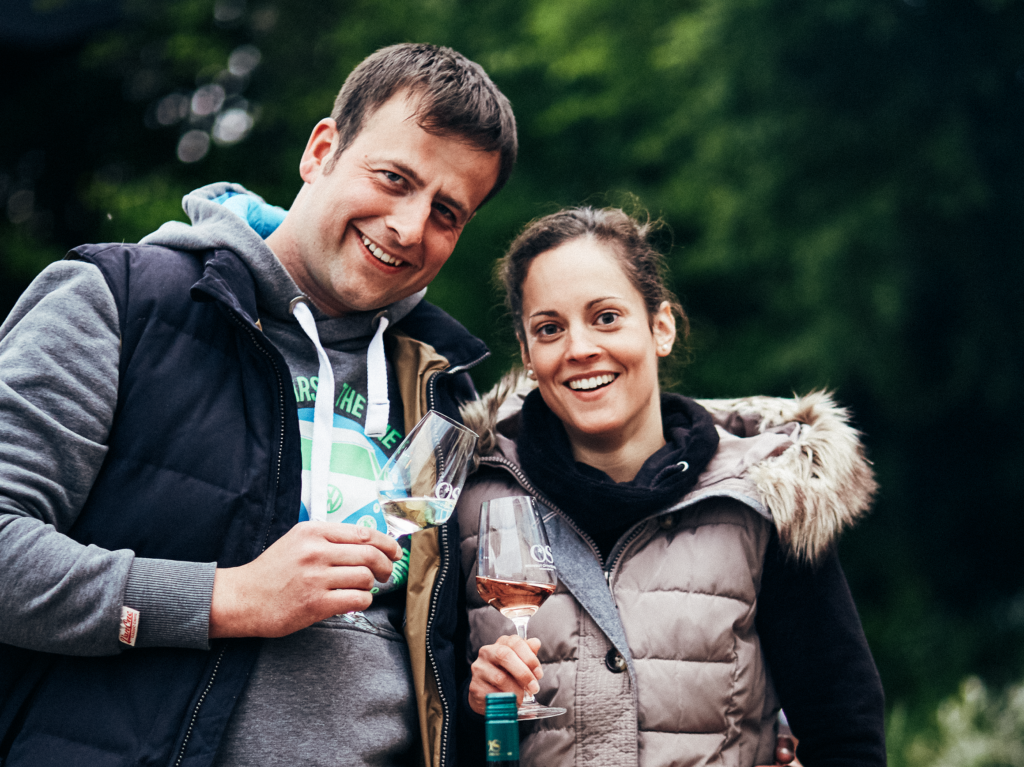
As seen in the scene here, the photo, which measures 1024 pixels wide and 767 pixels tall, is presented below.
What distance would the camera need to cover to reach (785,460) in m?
2.72

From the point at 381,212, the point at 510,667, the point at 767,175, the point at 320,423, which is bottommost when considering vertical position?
the point at 510,667

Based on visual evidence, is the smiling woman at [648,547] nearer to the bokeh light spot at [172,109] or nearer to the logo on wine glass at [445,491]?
the logo on wine glass at [445,491]

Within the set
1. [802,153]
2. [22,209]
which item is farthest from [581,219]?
[22,209]

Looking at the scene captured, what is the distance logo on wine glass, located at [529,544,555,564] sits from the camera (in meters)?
2.23

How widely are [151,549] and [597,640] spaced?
1185 millimetres

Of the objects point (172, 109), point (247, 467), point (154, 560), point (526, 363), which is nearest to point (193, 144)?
point (172, 109)

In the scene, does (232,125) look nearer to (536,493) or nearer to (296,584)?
(536,493)

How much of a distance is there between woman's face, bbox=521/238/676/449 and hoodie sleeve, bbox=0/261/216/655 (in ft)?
4.08

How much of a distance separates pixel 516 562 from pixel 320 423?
2.19 ft

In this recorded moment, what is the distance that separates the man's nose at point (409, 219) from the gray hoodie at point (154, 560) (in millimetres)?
334

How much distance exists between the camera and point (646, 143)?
978 cm

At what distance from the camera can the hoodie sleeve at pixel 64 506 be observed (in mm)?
1891

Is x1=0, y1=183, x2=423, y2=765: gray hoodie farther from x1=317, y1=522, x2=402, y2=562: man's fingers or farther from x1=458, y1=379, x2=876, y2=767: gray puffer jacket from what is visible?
x1=458, y1=379, x2=876, y2=767: gray puffer jacket

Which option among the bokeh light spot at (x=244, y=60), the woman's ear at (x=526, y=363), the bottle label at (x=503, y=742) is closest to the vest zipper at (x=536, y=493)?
the woman's ear at (x=526, y=363)
